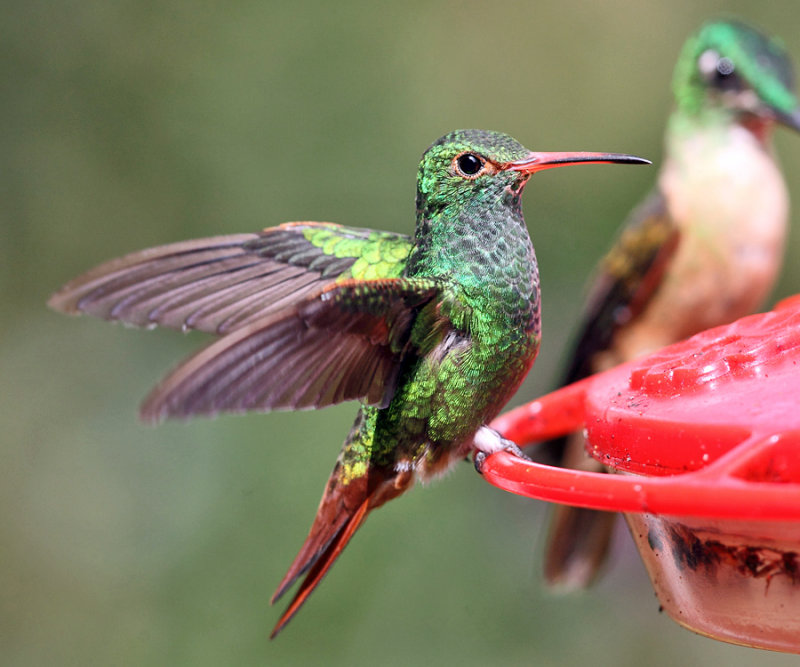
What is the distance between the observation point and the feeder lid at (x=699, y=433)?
55.0 inches

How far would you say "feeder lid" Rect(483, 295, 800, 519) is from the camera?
140 centimetres

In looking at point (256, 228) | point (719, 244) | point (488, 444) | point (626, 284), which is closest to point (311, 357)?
point (488, 444)

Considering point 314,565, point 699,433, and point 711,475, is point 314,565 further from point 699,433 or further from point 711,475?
point 711,475

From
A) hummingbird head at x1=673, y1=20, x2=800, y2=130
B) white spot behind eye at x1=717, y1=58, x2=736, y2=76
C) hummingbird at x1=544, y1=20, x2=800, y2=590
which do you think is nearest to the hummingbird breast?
hummingbird at x1=544, y1=20, x2=800, y2=590

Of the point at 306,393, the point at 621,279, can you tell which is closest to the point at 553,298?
the point at 621,279

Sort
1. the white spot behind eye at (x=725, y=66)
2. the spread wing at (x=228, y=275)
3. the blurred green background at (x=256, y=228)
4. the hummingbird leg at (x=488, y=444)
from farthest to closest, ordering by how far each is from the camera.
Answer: the blurred green background at (x=256, y=228) → the white spot behind eye at (x=725, y=66) → the hummingbird leg at (x=488, y=444) → the spread wing at (x=228, y=275)

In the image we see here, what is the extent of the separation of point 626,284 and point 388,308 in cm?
207

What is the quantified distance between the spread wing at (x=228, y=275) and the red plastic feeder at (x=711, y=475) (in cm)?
68

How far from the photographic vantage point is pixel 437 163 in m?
2.37

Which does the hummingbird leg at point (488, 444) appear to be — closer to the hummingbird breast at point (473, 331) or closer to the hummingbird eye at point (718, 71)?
the hummingbird breast at point (473, 331)

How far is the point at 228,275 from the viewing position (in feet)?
7.90

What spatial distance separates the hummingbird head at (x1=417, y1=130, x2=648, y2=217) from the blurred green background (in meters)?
2.59

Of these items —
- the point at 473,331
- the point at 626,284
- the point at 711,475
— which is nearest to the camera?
the point at 711,475

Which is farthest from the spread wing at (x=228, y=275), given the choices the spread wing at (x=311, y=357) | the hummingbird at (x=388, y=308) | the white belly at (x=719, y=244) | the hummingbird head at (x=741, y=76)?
the hummingbird head at (x=741, y=76)
